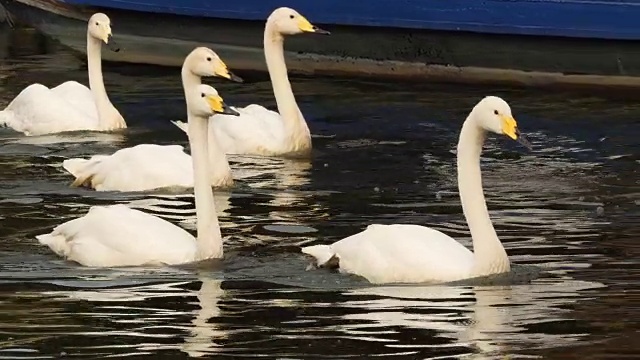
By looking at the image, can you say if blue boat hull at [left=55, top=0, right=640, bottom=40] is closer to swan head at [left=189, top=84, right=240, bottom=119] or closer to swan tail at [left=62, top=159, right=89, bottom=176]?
swan tail at [left=62, top=159, right=89, bottom=176]

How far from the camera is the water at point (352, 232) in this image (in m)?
8.99

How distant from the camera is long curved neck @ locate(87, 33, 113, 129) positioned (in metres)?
17.4

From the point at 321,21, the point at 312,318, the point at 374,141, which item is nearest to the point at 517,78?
the point at 321,21

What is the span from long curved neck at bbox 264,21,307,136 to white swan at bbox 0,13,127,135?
58.6 inches

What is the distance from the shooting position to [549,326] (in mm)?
9156

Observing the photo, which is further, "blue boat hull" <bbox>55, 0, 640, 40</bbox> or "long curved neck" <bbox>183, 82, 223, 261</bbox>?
"blue boat hull" <bbox>55, 0, 640, 40</bbox>

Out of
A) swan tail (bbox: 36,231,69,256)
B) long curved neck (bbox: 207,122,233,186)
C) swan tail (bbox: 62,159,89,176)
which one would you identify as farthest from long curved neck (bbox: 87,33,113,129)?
swan tail (bbox: 36,231,69,256)

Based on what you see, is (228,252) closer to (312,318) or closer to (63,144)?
(312,318)

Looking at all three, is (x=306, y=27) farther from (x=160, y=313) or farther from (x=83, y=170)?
(x=160, y=313)

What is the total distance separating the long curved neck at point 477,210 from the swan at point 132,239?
5.02ft

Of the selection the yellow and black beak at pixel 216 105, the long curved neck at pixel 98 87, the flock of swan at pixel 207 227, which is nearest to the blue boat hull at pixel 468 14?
the long curved neck at pixel 98 87

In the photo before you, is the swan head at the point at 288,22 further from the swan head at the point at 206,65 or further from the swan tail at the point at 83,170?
the swan head at the point at 206,65

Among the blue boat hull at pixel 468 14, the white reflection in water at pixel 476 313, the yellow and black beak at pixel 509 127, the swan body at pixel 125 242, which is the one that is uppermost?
the blue boat hull at pixel 468 14

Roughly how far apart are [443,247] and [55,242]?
2501 millimetres
